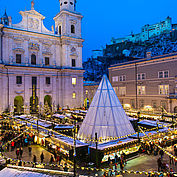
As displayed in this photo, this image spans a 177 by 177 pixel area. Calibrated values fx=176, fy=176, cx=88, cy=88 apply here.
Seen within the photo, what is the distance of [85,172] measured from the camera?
505 inches

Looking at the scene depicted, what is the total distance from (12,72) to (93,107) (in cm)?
2633

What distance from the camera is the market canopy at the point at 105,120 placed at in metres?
16.2

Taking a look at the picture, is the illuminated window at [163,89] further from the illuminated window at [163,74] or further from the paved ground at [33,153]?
the paved ground at [33,153]

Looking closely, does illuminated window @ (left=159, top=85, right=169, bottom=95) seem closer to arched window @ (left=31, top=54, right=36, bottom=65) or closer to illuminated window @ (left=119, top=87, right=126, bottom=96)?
illuminated window @ (left=119, top=87, right=126, bottom=96)

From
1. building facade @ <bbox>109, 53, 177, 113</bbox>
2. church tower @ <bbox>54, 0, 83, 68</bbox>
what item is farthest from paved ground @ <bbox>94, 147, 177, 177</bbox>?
church tower @ <bbox>54, 0, 83, 68</bbox>

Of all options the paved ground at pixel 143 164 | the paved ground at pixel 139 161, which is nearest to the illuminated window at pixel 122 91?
the paved ground at pixel 139 161

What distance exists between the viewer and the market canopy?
1616cm

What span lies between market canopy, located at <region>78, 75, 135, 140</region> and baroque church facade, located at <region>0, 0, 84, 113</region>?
80.9 feet

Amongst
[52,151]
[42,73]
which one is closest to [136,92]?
[42,73]

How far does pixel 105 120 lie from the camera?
16.6 metres

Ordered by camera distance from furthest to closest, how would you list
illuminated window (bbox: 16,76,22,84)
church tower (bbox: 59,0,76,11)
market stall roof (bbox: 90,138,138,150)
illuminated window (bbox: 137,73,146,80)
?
1. church tower (bbox: 59,0,76,11)
2. illuminated window (bbox: 137,73,146,80)
3. illuminated window (bbox: 16,76,22,84)
4. market stall roof (bbox: 90,138,138,150)

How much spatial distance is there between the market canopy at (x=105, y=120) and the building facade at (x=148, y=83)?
19494 millimetres

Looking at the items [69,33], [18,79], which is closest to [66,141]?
[18,79]

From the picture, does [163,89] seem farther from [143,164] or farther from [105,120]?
[143,164]
